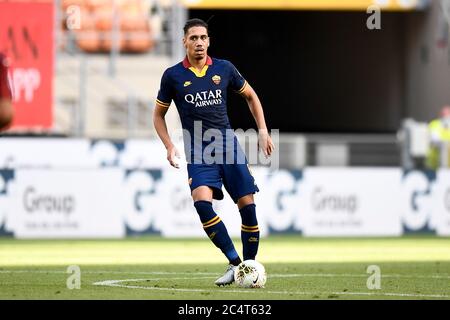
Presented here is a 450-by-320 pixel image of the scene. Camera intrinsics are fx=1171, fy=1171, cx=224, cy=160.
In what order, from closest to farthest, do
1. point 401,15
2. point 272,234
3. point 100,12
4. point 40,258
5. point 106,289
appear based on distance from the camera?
point 106,289, point 40,258, point 272,234, point 100,12, point 401,15

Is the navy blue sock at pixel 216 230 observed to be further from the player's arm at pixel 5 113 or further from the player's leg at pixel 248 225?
the player's arm at pixel 5 113

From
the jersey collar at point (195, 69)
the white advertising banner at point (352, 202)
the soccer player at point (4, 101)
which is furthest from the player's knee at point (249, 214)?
the white advertising banner at point (352, 202)

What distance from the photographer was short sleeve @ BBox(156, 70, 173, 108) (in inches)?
441

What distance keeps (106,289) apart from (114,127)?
20.7m

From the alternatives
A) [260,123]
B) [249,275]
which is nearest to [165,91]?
[260,123]

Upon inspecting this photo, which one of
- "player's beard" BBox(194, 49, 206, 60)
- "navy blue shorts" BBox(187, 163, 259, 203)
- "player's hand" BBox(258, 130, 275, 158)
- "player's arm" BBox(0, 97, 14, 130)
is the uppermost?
"player's beard" BBox(194, 49, 206, 60)

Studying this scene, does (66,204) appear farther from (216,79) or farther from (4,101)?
(4,101)

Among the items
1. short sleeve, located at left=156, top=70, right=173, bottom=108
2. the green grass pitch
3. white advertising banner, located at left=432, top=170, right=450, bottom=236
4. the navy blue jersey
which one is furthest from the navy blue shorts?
white advertising banner, located at left=432, top=170, right=450, bottom=236

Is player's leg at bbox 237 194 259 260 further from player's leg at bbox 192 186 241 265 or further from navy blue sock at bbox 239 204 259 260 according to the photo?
player's leg at bbox 192 186 241 265

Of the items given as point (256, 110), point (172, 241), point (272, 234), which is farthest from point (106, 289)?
point (272, 234)

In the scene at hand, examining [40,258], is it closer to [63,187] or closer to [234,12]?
[63,187]

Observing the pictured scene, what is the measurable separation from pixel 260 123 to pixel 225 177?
0.62m

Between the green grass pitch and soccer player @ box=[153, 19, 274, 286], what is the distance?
1.93 ft
